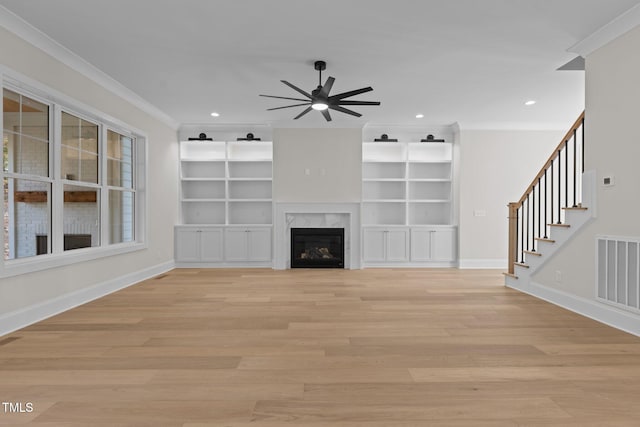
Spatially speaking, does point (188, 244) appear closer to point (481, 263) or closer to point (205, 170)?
point (205, 170)

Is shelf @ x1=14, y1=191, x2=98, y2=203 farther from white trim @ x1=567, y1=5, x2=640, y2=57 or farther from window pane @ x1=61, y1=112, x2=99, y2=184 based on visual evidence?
white trim @ x1=567, y1=5, x2=640, y2=57

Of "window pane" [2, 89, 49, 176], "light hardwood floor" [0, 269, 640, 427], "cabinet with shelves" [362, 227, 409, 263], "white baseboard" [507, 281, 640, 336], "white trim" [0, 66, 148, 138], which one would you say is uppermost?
"white trim" [0, 66, 148, 138]

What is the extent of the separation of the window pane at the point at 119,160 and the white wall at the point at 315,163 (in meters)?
2.45

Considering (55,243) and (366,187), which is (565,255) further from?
(55,243)

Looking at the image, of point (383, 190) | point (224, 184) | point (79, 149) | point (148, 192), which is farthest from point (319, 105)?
point (224, 184)

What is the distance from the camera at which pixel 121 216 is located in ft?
17.4

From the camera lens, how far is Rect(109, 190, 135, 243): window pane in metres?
5.05

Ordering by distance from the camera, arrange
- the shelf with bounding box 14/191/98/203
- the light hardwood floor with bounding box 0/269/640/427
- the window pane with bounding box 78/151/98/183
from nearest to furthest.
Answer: the light hardwood floor with bounding box 0/269/640/427, the shelf with bounding box 14/191/98/203, the window pane with bounding box 78/151/98/183

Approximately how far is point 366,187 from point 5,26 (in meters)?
5.72

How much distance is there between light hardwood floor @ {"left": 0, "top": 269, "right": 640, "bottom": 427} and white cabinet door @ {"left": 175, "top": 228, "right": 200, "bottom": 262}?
260 centimetres

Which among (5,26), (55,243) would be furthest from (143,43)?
(55,243)

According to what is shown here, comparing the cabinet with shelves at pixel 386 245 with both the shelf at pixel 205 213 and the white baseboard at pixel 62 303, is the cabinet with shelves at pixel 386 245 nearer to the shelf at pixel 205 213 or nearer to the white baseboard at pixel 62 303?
the shelf at pixel 205 213

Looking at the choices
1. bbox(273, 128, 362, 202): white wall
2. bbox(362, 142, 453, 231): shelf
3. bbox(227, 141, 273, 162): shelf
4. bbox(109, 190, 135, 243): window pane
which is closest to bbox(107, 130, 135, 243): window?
bbox(109, 190, 135, 243): window pane

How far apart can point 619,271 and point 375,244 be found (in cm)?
401
